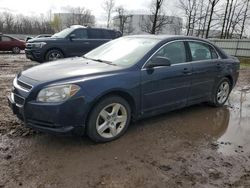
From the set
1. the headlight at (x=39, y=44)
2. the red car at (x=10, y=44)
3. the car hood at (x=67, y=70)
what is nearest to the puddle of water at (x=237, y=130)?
the car hood at (x=67, y=70)

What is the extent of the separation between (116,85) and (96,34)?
31.9ft

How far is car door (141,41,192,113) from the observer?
4688 millimetres

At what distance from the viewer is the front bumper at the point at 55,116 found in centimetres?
377

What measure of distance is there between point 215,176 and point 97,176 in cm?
141

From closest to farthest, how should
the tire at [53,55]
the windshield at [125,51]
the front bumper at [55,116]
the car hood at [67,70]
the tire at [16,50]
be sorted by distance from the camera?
the front bumper at [55,116]
the car hood at [67,70]
the windshield at [125,51]
the tire at [53,55]
the tire at [16,50]

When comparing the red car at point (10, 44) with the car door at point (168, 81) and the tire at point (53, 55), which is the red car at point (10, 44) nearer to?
the tire at point (53, 55)

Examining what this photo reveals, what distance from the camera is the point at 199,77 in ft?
18.6

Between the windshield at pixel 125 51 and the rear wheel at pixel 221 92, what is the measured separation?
82.1 inches

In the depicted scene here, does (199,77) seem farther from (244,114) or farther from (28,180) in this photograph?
(28,180)

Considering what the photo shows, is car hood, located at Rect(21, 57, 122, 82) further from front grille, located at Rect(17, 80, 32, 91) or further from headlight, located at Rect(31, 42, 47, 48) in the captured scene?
headlight, located at Rect(31, 42, 47, 48)

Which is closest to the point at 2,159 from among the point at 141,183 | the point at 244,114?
the point at 141,183

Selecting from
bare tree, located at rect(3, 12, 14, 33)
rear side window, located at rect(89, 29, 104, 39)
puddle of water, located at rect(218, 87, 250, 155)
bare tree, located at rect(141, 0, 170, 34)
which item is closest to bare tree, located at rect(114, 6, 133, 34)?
bare tree, located at rect(141, 0, 170, 34)

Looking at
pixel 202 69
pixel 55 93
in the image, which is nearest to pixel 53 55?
pixel 202 69

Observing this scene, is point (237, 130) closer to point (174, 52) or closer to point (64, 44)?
point (174, 52)
